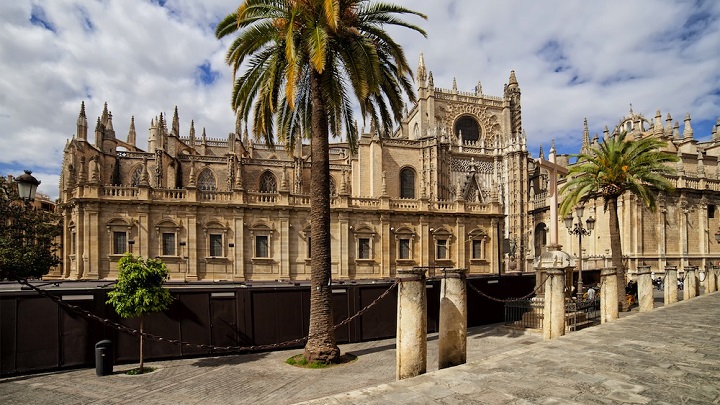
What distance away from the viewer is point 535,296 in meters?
14.6

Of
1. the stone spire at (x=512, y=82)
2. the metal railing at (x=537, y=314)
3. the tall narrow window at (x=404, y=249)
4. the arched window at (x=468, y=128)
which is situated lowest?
the metal railing at (x=537, y=314)

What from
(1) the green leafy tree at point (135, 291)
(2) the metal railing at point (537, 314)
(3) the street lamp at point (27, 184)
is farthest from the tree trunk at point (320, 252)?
(2) the metal railing at point (537, 314)

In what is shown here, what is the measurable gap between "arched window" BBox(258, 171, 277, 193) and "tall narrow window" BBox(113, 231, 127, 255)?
16659 mm

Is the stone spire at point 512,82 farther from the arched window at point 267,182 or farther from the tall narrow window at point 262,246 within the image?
the tall narrow window at point 262,246

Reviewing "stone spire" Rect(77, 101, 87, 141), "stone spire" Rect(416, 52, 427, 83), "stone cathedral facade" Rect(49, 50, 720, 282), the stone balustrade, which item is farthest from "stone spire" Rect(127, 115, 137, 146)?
"stone spire" Rect(416, 52, 427, 83)

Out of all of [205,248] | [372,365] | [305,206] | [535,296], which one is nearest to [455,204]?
[305,206]

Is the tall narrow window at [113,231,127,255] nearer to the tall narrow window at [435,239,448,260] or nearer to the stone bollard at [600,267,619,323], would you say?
the tall narrow window at [435,239,448,260]

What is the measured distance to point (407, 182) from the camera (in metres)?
40.8

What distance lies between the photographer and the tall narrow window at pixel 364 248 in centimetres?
2566

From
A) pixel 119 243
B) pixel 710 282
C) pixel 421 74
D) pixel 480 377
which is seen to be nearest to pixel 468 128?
pixel 421 74

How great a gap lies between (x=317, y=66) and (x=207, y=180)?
31824 millimetres

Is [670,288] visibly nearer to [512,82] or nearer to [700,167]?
[700,167]

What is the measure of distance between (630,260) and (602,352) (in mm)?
28880

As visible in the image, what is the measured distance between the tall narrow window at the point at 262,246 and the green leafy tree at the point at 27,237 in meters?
13.5
